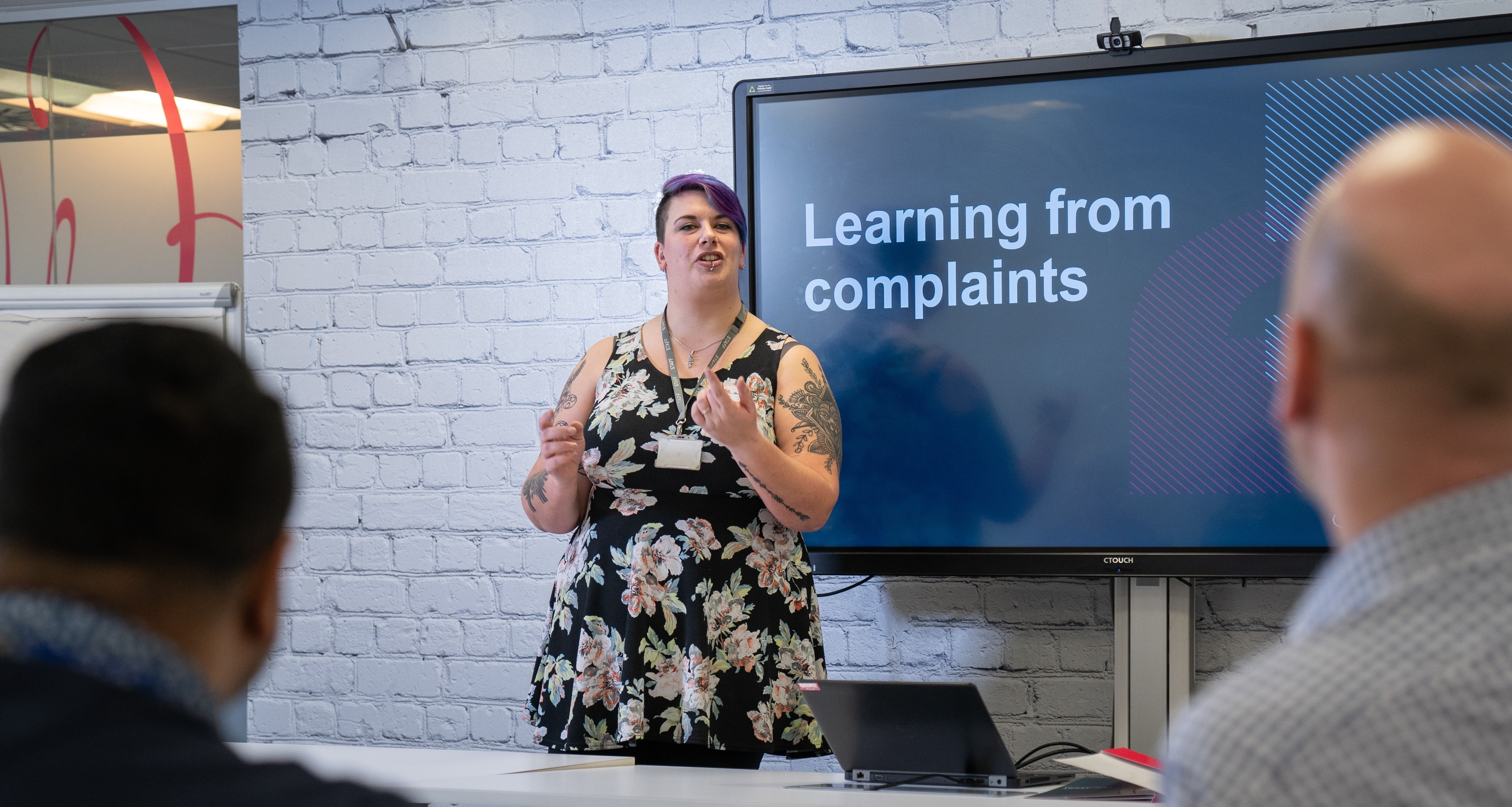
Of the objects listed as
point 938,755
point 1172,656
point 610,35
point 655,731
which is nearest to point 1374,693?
point 938,755

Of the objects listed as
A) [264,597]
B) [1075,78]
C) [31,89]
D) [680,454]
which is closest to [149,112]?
[31,89]

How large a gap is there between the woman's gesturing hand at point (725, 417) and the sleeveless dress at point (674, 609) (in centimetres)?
14

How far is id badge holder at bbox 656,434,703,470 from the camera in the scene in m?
2.08

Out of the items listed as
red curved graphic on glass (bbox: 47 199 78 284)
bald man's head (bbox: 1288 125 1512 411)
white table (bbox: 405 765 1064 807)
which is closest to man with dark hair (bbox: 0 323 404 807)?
bald man's head (bbox: 1288 125 1512 411)

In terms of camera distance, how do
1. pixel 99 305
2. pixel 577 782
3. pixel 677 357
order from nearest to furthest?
pixel 577 782 < pixel 677 357 < pixel 99 305

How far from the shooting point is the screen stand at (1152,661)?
244cm

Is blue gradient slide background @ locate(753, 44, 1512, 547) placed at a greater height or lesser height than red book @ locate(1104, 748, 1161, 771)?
greater

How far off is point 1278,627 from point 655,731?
132 centimetres

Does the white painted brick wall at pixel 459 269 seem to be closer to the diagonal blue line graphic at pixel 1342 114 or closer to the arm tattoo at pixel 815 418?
the diagonal blue line graphic at pixel 1342 114

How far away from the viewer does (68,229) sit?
3.31 m

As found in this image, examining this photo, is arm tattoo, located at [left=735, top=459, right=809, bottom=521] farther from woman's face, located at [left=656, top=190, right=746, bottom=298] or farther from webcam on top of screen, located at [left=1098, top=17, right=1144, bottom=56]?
webcam on top of screen, located at [left=1098, top=17, right=1144, bottom=56]

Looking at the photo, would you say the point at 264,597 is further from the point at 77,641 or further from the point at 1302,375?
the point at 1302,375

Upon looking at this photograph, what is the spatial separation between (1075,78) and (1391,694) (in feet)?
7.22

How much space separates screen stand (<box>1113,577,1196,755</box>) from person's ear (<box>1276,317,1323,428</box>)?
1.96m
